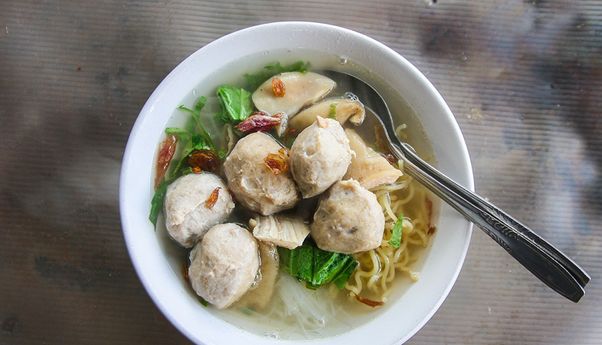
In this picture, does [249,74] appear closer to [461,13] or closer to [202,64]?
[202,64]

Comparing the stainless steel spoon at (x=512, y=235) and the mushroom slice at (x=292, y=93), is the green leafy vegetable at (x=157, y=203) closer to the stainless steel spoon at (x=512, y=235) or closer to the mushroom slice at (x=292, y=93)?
the mushroom slice at (x=292, y=93)

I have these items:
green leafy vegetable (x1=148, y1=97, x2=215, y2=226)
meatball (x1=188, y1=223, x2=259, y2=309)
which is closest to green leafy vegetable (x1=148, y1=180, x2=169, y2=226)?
green leafy vegetable (x1=148, y1=97, x2=215, y2=226)

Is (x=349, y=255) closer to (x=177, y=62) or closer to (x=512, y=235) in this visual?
(x=512, y=235)

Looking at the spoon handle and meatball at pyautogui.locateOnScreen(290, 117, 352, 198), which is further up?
meatball at pyautogui.locateOnScreen(290, 117, 352, 198)

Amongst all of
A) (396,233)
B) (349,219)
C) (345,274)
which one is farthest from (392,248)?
(349,219)

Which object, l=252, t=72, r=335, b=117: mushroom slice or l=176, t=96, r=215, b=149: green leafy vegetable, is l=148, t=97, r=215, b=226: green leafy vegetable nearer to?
l=176, t=96, r=215, b=149: green leafy vegetable

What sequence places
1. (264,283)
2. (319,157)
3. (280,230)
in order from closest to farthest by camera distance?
(319,157) < (280,230) < (264,283)
